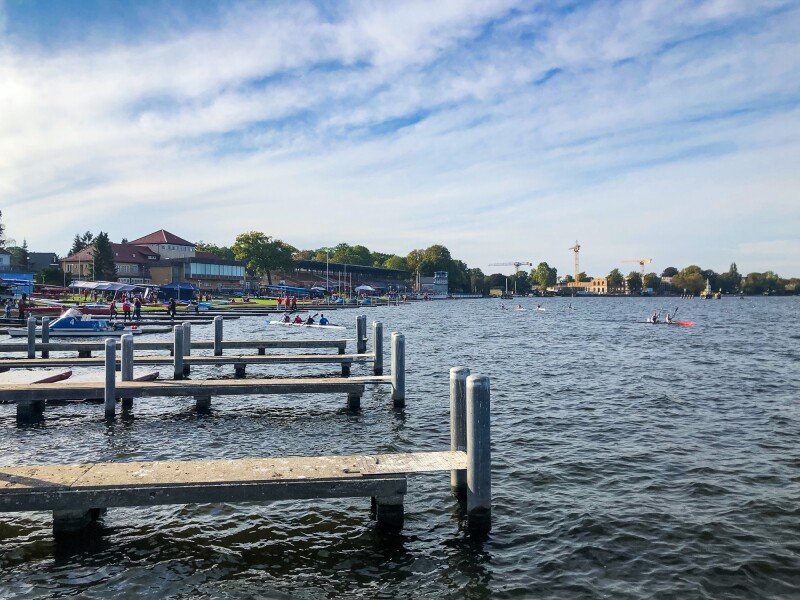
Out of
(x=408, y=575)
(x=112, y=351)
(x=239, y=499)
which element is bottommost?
(x=408, y=575)

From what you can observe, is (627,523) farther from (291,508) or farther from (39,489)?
(39,489)

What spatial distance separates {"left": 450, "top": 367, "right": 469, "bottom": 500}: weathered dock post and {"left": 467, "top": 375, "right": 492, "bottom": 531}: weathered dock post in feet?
3.98

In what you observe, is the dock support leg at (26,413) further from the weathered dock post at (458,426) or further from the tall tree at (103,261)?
the tall tree at (103,261)

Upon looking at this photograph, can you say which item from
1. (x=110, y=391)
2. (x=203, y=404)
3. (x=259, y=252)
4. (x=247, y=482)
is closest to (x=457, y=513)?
(x=247, y=482)

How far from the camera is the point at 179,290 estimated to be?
3472 inches

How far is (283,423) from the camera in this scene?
17.9 m

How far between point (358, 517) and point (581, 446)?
24.0ft

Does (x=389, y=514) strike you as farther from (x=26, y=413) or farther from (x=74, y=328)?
(x=74, y=328)

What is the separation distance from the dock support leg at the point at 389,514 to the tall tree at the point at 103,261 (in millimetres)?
113222

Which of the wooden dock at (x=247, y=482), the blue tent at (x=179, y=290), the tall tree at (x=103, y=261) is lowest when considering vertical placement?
the wooden dock at (x=247, y=482)

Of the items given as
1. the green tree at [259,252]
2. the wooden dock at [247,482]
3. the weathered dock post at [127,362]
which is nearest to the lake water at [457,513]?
the wooden dock at [247,482]

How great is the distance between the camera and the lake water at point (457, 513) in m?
8.59

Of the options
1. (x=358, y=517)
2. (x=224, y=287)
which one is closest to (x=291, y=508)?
(x=358, y=517)

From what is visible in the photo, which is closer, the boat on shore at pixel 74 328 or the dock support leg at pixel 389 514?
the dock support leg at pixel 389 514
